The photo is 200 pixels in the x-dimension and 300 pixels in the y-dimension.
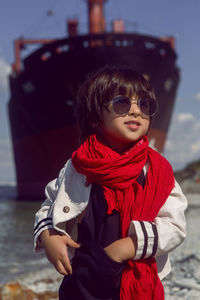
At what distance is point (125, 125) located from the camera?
1.61 metres

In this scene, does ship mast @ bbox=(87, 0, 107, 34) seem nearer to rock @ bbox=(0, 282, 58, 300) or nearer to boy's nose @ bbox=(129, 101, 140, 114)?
rock @ bbox=(0, 282, 58, 300)

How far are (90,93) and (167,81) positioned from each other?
1472 cm

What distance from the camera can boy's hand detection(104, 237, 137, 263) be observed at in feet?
4.83

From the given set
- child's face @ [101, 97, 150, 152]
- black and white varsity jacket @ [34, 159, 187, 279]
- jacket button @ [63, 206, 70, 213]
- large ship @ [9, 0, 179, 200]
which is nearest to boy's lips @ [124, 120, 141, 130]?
child's face @ [101, 97, 150, 152]

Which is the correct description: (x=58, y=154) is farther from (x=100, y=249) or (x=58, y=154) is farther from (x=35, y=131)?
(x=100, y=249)

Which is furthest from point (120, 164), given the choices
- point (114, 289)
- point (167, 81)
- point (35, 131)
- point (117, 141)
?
point (167, 81)

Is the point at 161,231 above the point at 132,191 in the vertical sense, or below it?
below

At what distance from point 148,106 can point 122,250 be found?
0.65 m

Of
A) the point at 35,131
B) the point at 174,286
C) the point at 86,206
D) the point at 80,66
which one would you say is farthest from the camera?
the point at 35,131

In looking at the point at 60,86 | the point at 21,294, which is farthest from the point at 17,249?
the point at 60,86

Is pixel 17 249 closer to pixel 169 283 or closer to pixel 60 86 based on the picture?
pixel 169 283

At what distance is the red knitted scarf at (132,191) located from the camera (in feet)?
4.91

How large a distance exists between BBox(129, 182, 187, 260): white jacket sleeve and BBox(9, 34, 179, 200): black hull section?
12.1 metres

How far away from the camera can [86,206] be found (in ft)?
5.27
